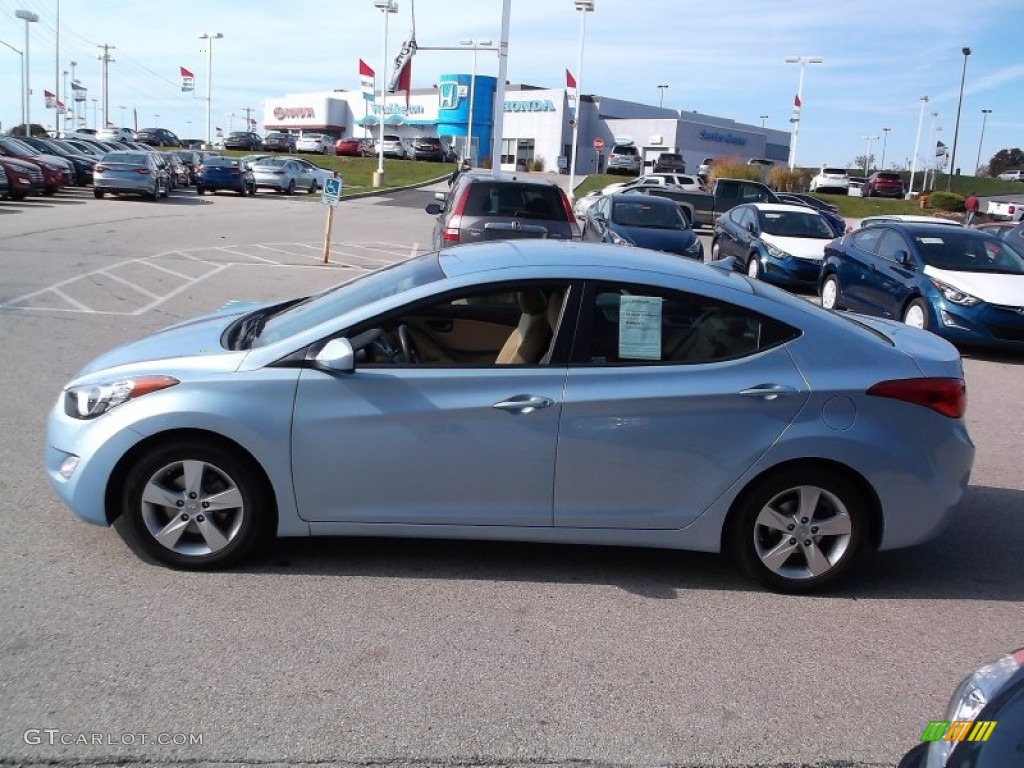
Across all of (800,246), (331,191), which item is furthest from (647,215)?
(331,191)

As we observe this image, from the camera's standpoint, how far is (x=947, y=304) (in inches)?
469

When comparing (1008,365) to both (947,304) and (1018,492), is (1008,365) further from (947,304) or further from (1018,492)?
(1018,492)

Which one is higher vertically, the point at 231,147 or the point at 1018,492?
the point at 231,147

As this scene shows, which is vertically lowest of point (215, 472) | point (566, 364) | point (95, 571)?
point (95, 571)

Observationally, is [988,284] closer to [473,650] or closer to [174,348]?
[473,650]

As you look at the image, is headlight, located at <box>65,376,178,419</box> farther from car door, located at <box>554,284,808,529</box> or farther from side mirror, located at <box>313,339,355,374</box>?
car door, located at <box>554,284,808,529</box>

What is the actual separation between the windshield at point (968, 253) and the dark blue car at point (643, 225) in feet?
13.2

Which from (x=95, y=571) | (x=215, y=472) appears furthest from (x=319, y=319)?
(x=95, y=571)

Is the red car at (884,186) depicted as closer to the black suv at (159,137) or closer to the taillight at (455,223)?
the taillight at (455,223)

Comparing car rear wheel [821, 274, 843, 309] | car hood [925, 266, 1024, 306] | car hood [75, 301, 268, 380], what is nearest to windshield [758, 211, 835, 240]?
car rear wheel [821, 274, 843, 309]

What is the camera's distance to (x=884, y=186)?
52.9m

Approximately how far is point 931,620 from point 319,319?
3362mm

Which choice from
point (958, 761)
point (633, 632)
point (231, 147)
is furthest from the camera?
point (231, 147)

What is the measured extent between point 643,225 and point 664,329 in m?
12.7
